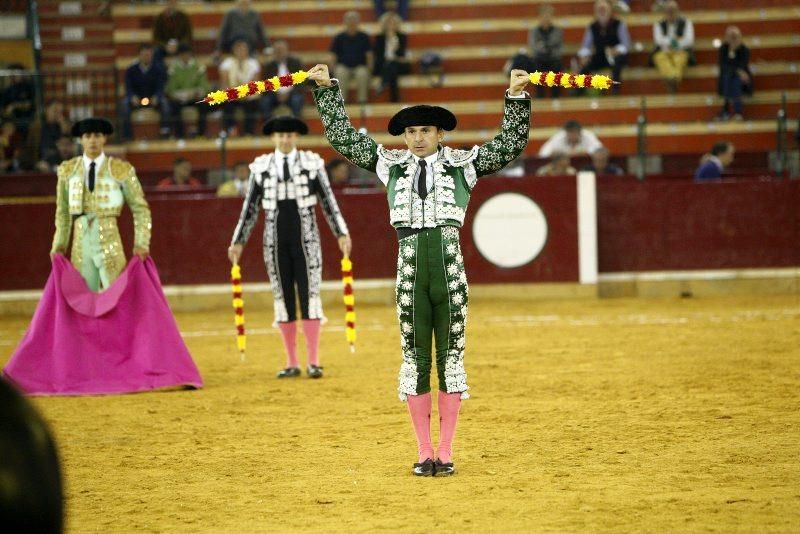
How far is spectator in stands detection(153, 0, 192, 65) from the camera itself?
56.5ft

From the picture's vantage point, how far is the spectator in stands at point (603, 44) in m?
16.8

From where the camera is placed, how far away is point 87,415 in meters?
7.76

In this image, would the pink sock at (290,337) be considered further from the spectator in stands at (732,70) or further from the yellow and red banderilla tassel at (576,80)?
the spectator in stands at (732,70)

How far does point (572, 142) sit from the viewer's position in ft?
49.9

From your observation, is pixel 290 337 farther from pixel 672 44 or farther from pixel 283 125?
pixel 672 44

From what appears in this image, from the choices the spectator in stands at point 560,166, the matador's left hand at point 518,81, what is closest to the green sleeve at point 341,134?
the matador's left hand at point 518,81

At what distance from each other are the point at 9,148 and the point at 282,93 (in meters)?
3.17

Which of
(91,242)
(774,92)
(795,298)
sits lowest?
(795,298)

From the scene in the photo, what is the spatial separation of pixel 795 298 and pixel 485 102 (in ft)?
19.2

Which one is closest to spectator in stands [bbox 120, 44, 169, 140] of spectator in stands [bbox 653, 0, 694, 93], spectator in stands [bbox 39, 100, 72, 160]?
spectator in stands [bbox 39, 100, 72, 160]

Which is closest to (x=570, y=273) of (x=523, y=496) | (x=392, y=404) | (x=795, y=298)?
(x=795, y=298)

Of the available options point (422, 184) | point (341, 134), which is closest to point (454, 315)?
point (422, 184)

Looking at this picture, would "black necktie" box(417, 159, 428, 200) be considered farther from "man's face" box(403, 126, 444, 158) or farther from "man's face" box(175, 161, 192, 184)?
"man's face" box(175, 161, 192, 184)

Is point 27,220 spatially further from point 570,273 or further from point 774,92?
point 774,92
